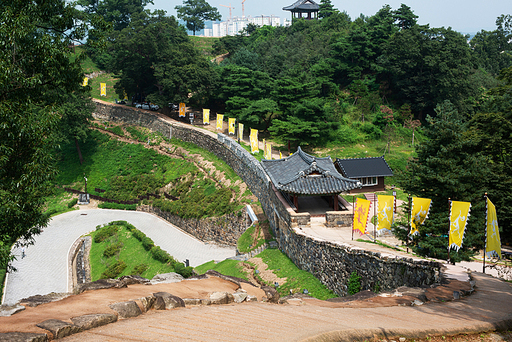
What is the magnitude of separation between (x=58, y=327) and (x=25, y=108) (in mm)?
7930

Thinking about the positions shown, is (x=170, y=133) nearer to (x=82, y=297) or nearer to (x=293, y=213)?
(x=293, y=213)

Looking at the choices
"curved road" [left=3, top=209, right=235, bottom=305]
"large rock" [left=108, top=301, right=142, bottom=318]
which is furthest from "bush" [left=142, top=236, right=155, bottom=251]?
"large rock" [left=108, top=301, right=142, bottom=318]

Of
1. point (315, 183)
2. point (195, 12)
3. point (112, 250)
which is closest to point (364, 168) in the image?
point (315, 183)

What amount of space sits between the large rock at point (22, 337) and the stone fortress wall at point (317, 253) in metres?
9.50

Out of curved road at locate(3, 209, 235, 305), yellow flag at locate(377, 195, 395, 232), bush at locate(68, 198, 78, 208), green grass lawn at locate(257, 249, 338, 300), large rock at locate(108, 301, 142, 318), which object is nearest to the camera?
large rock at locate(108, 301, 142, 318)

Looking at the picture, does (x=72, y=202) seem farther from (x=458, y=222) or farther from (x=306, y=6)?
(x=306, y=6)

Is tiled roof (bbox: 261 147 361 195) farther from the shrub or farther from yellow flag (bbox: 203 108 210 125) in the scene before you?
yellow flag (bbox: 203 108 210 125)

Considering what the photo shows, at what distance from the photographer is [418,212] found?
14094 millimetres

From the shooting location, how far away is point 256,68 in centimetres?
5188

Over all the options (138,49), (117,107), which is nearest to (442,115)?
(138,49)

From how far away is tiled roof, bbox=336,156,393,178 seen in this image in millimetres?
28125

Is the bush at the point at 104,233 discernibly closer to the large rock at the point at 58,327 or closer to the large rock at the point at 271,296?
the large rock at the point at 271,296

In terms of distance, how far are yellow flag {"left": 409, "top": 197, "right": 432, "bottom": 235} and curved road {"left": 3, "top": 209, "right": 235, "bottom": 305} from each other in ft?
44.5

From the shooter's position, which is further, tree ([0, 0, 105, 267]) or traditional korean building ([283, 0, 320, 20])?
traditional korean building ([283, 0, 320, 20])
